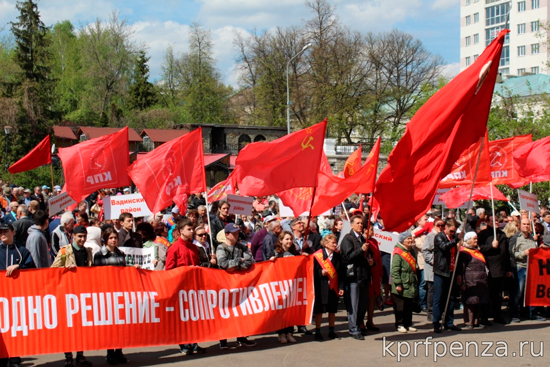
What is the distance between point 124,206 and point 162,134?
51.9 metres

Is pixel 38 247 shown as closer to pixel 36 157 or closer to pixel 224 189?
pixel 224 189

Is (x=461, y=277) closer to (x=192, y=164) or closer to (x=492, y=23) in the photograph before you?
(x=192, y=164)

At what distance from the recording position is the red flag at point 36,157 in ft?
52.3

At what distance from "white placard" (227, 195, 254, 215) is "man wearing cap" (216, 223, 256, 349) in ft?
16.7


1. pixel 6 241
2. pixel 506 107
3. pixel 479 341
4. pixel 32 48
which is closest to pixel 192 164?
pixel 6 241

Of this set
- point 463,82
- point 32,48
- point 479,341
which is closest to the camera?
point 463,82

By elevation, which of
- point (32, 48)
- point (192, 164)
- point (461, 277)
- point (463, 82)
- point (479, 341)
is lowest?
point (479, 341)

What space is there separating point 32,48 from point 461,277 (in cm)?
5164

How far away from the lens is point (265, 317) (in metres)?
8.88

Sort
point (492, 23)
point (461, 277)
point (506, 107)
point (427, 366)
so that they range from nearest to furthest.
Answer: point (427, 366)
point (461, 277)
point (506, 107)
point (492, 23)

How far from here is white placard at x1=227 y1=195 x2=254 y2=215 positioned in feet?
46.1

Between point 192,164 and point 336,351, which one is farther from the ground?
point 192,164

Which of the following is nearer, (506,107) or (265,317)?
(265,317)

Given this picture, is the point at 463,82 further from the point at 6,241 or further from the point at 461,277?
the point at 6,241
